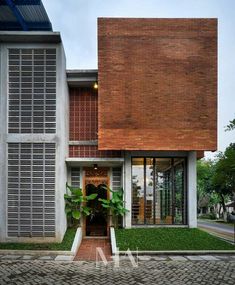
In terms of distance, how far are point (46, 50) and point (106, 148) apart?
4021 millimetres

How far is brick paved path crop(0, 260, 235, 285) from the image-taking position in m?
7.62

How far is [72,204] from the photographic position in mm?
13102

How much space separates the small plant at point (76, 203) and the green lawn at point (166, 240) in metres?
1.54

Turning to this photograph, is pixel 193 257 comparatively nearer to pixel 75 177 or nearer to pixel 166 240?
pixel 166 240

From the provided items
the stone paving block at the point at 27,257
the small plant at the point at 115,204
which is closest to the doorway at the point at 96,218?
the small plant at the point at 115,204

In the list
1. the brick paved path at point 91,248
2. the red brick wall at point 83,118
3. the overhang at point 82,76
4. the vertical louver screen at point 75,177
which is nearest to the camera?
the brick paved path at point 91,248

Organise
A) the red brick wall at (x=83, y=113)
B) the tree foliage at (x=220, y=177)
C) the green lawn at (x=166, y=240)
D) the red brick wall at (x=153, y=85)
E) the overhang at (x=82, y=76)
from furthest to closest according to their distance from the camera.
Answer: the tree foliage at (x=220, y=177) < the red brick wall at (x=83, y=113) < the overhang at (x=82, y=76) < the red brick wall at (x=153, y=85) < the green lawn at (x=166, y=240)

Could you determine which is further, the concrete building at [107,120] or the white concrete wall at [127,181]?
the white concrete wall at [127,181]

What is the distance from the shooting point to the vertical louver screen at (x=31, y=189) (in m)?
11.4

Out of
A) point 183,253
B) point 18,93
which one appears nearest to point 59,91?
point 18,93

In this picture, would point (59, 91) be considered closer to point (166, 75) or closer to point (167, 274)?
point (166, 75)

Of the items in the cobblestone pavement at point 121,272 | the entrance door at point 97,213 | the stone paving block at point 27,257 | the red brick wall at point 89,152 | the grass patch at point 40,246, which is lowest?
the stone paving block at point 27,257

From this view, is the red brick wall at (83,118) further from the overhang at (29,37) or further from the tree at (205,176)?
the tree at (205,176)

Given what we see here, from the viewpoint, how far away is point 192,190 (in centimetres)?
1366
